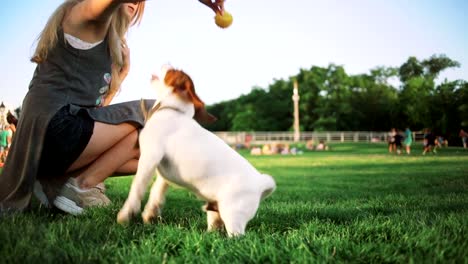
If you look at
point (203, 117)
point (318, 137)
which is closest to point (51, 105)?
point (203, 117)

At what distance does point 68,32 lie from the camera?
2.90 meters

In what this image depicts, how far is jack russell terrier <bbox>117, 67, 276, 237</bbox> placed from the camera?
2.05m

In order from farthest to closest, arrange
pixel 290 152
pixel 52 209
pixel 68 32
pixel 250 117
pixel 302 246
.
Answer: pixel 250 117 < pixel 290 152 < pixel 52 209 < pixel 68 32 < pixel 302 246

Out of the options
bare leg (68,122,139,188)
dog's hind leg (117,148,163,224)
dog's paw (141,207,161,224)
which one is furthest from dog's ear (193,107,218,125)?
bare leg (68,122,139,188)

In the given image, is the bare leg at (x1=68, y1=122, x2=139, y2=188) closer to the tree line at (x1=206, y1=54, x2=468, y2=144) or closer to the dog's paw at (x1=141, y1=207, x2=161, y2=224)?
the dog's paw at (x1=141, y1=207, x2=161, y2=224)

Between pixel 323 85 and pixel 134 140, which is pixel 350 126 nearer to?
pixel 323 85

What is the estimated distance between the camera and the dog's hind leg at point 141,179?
211 cm

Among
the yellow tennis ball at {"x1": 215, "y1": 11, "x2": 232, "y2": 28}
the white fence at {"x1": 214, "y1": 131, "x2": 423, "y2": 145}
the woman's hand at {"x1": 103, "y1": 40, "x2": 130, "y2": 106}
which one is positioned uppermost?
the yellow tennis ball at {"x1": 215, "y1": 11, "x2": 232, "y2": 28}

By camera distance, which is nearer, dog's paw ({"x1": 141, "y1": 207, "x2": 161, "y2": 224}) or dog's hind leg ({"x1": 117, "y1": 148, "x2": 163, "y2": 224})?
dog's hind leg ({"x1": 117, "y1": 148, "x2": 163, "y2": 224})

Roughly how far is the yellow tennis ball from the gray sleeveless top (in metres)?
0.66

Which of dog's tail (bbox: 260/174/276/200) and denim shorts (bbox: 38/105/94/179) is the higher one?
denim shorts (bbox: 38/105/94/179)

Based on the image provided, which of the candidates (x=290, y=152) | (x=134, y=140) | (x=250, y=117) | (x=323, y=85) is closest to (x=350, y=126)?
(x=323, y=85)

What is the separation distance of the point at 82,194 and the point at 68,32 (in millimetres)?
1085

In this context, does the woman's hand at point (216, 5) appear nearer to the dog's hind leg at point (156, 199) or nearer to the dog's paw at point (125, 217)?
the dog's hind leg at point (156, 199)
